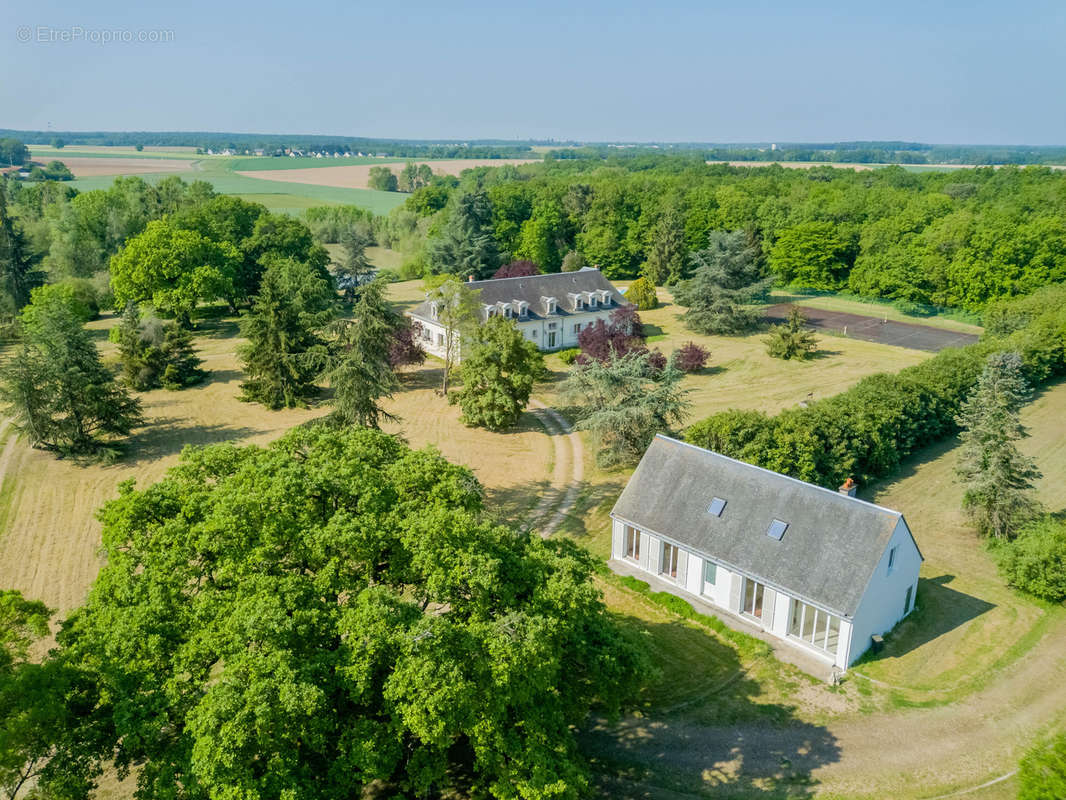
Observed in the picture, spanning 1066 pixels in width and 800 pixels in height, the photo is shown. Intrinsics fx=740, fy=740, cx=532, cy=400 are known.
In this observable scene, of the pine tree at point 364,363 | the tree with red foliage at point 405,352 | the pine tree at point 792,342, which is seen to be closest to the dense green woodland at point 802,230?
the pine tree at point 792,342

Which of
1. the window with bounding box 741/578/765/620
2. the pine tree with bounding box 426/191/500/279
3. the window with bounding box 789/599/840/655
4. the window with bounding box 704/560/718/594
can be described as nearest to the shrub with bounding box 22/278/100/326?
the pine tree with bounding box 426/191/500/279

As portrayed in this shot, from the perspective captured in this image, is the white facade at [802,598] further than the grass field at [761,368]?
No

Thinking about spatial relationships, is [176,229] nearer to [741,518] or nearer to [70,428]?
[70,428]

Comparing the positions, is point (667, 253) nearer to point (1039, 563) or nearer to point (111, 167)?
point (1039, 563)

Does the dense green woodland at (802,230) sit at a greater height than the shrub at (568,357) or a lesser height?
greater

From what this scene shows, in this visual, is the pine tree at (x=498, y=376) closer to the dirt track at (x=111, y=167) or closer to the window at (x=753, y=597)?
the window at (x=753, y=597)

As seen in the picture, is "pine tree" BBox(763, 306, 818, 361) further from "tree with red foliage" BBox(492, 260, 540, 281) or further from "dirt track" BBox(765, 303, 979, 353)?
"tree with red foliage" BBox(492, 260, 540, 281)

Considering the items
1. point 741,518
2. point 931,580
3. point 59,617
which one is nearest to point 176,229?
point 59,617
